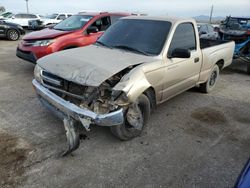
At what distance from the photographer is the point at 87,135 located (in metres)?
4.05

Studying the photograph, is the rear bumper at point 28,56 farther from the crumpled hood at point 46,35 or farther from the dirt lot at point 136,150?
the dirt lot at point 136,150

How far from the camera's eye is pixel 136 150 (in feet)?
12.2

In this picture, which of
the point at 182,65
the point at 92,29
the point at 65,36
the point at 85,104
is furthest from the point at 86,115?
the point at 92,29

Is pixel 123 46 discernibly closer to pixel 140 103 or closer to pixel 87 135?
pixel 140 103

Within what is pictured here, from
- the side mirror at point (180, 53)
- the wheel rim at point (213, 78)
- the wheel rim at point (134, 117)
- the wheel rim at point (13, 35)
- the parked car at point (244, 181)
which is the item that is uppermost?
the side mirror at point (180, 53)

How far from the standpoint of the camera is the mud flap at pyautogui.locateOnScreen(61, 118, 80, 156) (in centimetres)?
346

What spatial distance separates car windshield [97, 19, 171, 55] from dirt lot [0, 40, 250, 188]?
4.45ft

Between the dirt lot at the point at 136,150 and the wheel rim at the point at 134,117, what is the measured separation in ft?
0.83

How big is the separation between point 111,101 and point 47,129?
142 cm

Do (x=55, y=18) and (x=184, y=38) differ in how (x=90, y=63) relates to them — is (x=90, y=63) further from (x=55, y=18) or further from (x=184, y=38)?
(x=55, y=18)

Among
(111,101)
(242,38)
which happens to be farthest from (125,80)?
(242,38)

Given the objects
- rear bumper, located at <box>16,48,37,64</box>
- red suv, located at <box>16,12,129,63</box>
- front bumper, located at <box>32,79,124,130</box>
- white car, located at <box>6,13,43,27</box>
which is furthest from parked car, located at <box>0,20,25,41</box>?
front bumper, located at <box>32,79,124,130</box>

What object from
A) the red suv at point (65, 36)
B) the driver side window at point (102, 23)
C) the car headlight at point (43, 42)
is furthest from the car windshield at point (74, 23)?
the car headlight at point (43, 42)

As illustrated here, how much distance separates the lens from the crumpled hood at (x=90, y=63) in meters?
3.41
